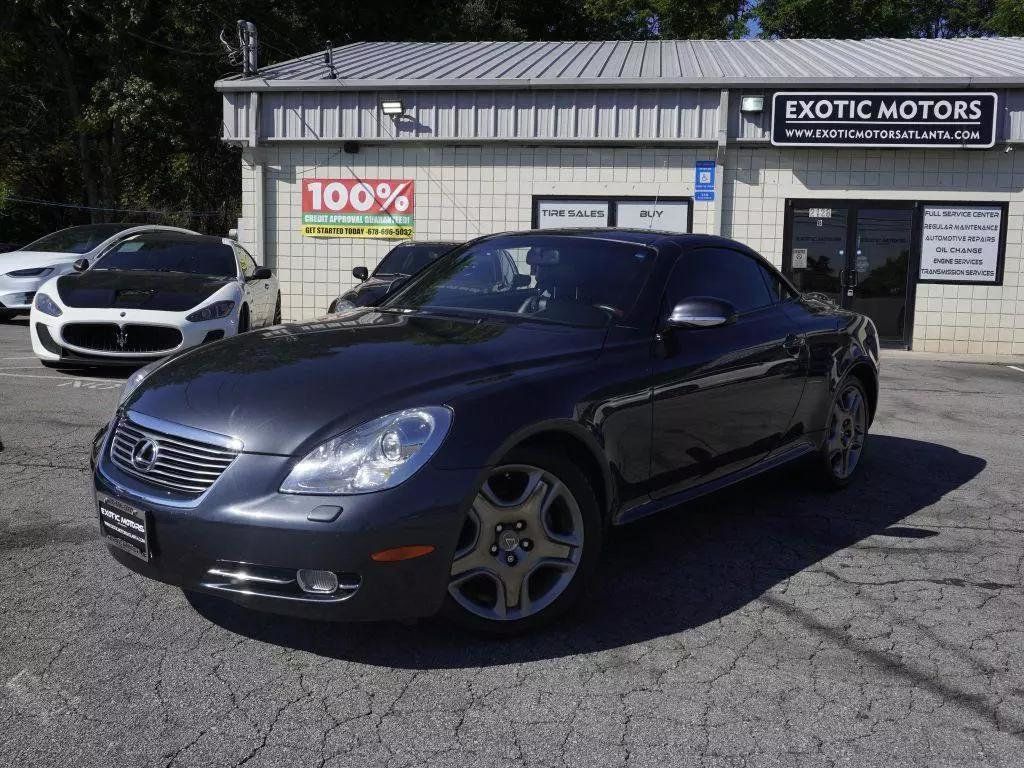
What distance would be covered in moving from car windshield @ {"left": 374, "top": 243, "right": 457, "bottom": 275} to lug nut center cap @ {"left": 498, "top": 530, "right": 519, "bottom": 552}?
8.48 m

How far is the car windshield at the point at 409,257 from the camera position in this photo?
11.9 m

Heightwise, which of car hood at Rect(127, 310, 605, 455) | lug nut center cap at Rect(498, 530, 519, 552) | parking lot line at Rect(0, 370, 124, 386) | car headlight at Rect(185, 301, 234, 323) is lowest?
parking lot line at Rect(0, 370, 124, 386)

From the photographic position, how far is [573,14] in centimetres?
3403

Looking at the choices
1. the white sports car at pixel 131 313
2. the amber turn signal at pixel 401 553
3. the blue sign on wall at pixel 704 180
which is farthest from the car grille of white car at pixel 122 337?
the blue sign on wall at pixel 704 180

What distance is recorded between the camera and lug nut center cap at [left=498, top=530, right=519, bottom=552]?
3.45 metres

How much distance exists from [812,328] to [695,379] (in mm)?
1409

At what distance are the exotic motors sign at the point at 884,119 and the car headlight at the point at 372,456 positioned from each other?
12.2 m

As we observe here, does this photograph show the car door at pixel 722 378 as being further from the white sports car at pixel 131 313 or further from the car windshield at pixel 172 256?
the car windshield at pixel 172 256

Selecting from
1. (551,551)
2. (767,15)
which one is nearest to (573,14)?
(767,15)

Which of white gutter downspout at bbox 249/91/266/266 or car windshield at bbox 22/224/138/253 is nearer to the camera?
car windshield at bbox 22/224/138/253

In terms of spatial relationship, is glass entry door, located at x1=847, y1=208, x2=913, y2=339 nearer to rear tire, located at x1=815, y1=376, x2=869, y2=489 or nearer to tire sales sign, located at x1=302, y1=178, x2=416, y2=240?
tire sales sign, located at x1=302, y1=178, x2=416, y2=240

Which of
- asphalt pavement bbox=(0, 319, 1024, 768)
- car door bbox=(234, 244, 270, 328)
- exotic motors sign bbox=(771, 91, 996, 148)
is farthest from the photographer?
exotic motors sign bbox=(771, 91, 996, 148)

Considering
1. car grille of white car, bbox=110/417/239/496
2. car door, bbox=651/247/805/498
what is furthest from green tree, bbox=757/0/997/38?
car grille of white car, bbox=110/417/239/496

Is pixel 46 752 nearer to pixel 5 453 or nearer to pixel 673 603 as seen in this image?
pixel 673 603
